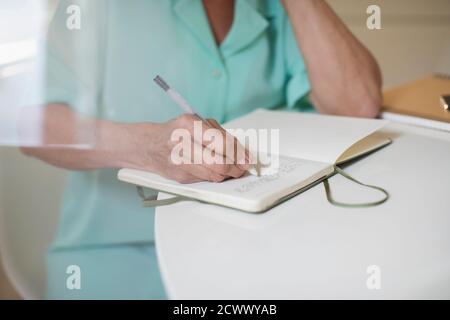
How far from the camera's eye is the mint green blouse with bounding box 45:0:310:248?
557mm

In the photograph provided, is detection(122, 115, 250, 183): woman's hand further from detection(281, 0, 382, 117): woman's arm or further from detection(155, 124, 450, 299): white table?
detection(281, 0, 382, 117): woman's arm

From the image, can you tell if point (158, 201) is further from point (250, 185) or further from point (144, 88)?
point (144, 88)

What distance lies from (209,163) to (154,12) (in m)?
0.28

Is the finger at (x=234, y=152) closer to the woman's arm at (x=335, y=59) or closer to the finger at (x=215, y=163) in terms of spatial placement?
the finger at (x=215, y=163)

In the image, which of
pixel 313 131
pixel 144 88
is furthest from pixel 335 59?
pixel 144 88

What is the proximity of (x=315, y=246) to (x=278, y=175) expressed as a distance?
0.34 feet

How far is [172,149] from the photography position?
45 cm

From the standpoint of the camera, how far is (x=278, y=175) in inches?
17.1

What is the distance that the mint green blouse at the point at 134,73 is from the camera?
56cm

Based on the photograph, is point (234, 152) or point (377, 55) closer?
point (234, 152)

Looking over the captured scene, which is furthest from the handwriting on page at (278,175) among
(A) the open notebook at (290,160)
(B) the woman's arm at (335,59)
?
(B) the woman's arm at (335,59)

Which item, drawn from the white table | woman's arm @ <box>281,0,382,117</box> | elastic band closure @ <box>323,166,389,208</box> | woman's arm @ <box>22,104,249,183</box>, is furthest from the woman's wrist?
woman's arm @ <box>281,0,382,117</box>
